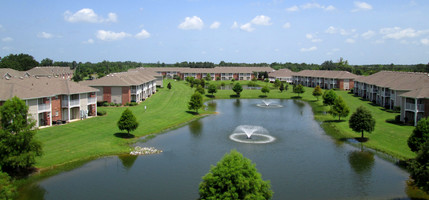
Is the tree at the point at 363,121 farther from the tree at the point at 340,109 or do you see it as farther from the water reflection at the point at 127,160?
the water reflection at the point at 127,160

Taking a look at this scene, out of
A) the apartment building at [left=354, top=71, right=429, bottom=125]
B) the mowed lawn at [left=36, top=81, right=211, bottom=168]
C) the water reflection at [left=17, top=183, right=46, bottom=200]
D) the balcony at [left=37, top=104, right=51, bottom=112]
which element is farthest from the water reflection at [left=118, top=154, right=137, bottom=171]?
the apartment building at [left=354, top=71, right=429, bottom=125]

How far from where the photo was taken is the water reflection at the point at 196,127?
42.8 m

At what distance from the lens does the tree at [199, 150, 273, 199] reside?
17.3m

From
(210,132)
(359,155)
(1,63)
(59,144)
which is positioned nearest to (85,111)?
(59,144)

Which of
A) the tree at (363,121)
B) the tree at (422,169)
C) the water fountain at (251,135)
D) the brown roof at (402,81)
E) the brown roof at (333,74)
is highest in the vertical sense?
the brown roof at (333,74)

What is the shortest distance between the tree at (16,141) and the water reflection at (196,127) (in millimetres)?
19608

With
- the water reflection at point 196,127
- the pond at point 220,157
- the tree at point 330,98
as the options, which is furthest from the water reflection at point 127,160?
the tree at point 330,98

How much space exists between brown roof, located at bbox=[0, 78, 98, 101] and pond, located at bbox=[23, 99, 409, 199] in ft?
46.1

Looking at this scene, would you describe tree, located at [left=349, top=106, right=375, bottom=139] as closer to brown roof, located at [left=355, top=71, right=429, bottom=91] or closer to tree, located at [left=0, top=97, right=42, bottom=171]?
brown roof, located at [left=355, top=71, right=429, bottom=91]

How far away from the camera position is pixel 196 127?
46.8 m

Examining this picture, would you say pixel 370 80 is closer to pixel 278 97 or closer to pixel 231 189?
pixel 278 97

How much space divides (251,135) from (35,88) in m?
25.9

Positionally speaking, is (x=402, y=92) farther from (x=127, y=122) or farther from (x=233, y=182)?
(x=233, y=182)

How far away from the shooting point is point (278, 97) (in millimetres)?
85375
